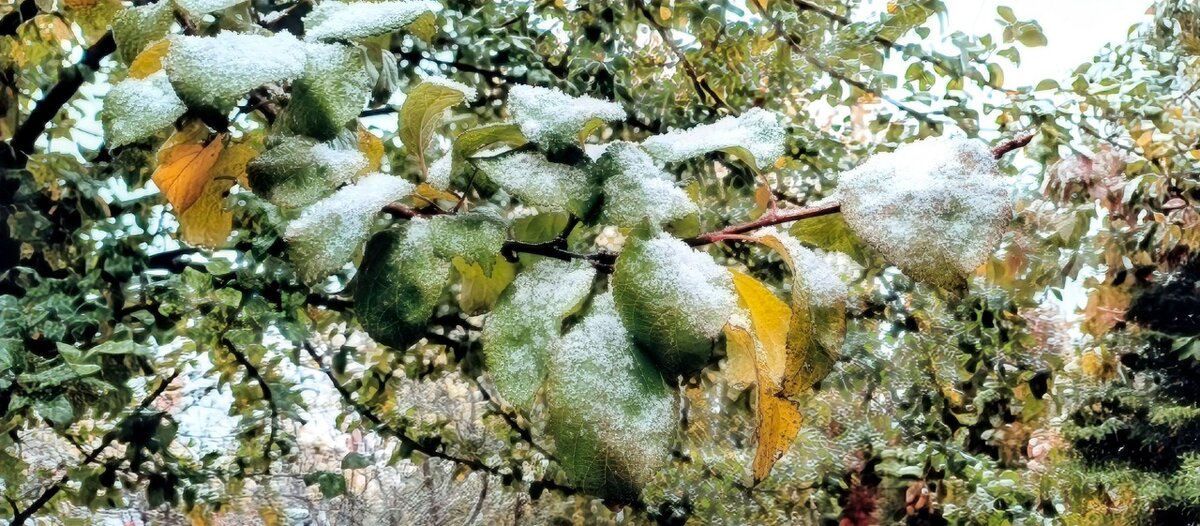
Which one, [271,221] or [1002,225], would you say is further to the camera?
[271,221]

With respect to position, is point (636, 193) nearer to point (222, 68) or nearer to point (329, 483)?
point (222, 68)

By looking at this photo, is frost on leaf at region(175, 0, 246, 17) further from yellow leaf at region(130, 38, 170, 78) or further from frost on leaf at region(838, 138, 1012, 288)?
frost on leaf at region(838, 138, 1012, 288)

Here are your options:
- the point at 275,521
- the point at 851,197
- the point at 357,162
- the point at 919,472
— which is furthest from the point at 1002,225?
the point at 275,521

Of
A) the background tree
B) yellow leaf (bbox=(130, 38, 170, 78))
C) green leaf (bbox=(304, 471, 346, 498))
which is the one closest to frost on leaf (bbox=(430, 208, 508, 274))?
the background tree

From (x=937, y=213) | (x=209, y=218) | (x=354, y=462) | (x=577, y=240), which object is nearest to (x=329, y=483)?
(x=354, y=462)

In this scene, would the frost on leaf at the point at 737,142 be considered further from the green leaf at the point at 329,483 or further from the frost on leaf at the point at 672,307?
the green leaf at the point at 329,483

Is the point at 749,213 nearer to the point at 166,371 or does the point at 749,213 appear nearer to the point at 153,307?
the point at 153,307
